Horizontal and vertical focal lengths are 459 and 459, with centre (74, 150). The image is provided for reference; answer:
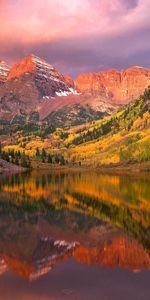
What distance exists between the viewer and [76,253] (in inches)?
2240

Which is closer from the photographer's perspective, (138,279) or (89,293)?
(89,293)

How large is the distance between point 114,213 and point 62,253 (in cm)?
4160

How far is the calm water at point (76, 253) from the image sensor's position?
40.2m

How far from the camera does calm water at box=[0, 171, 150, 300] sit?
40188 millimetres

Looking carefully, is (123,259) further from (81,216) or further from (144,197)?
(144,197)

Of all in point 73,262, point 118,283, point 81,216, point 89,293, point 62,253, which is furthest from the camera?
point 81,216

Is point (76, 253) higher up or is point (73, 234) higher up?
point (76, 253)

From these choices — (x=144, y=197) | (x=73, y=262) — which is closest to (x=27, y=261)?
(x=73, y=262)

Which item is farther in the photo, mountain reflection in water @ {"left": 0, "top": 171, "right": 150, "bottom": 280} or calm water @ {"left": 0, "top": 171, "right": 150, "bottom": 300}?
mountain reflection in water @ {"left": 0, "top": 171, "right": 150, "bottom": 280}

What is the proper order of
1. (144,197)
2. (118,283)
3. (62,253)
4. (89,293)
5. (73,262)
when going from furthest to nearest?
(144,197) → (62,253) → (73,262) → (118,283) → (89,293)

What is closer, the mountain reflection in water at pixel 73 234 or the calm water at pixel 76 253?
the calm water at pixel 76 253

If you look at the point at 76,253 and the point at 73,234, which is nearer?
the point at 76,253

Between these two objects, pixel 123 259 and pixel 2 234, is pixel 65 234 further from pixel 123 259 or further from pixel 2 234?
pixel 123 259

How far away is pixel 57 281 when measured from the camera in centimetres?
4325
